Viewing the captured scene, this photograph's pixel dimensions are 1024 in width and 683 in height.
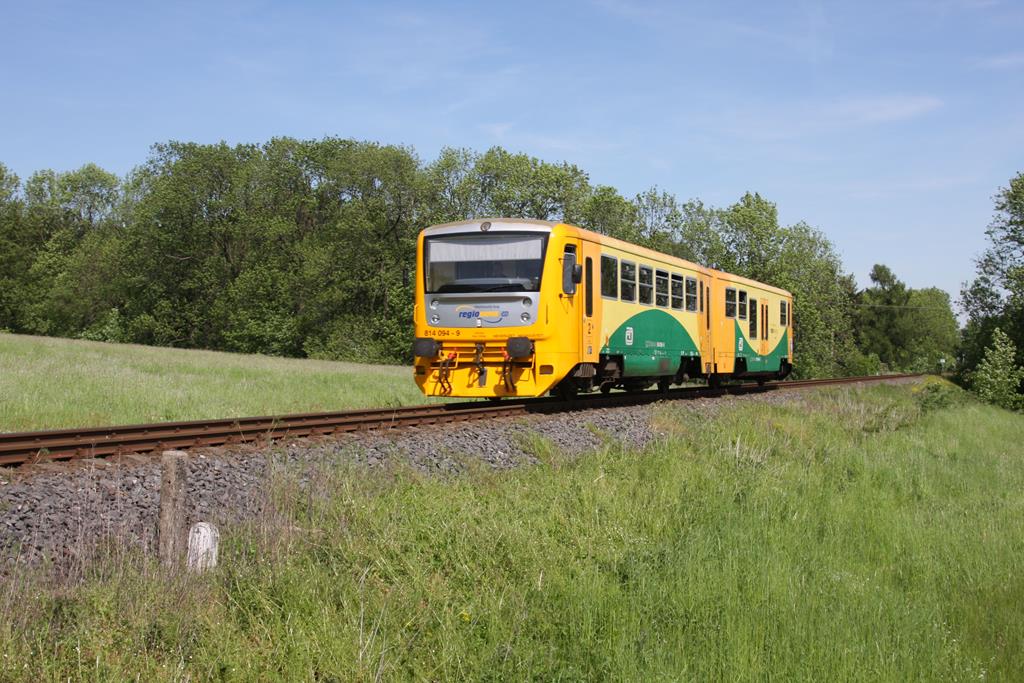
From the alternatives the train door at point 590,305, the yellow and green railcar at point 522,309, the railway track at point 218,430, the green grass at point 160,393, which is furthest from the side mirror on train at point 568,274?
the green grass at point 160,393

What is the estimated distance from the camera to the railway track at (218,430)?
820 centimetres

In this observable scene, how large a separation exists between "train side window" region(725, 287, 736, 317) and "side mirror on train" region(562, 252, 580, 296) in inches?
355

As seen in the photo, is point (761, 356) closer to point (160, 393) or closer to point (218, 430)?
point (160, 393)

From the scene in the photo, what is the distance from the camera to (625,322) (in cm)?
1661

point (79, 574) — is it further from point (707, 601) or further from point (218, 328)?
point (218, 328)

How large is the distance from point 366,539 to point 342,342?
48.2 metres

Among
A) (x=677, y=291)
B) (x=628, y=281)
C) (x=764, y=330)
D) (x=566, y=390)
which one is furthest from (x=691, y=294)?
(x=764, y=330)

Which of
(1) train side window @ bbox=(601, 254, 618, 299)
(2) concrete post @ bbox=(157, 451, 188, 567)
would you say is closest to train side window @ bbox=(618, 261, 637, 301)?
(1) train side window @ bbox=(601, 254, 618, 299)

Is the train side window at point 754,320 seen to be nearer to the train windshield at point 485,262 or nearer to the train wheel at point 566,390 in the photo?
the train wheel at point 566,390

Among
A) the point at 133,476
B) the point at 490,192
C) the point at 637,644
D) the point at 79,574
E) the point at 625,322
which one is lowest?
the point at 637,644

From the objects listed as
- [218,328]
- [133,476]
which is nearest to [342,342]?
[218,328]

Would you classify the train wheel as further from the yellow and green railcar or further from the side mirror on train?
the side mirror on train

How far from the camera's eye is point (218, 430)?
10.3 meters

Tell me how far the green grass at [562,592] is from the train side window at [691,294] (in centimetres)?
1006
